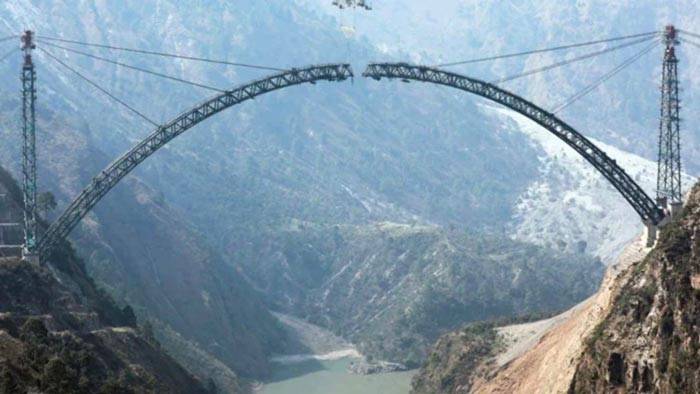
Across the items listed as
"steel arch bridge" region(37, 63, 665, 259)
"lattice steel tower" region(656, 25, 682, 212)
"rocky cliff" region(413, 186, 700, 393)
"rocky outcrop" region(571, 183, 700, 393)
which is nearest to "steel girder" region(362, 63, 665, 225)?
"steel arch bridge" region(37, 63, 665, 259)

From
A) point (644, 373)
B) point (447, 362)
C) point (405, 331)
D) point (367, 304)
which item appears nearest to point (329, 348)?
point (405, 331)

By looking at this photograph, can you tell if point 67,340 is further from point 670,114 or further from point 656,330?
point 670,114

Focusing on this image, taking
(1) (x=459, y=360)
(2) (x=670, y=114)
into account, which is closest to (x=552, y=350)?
(2) (x=670, y=114)

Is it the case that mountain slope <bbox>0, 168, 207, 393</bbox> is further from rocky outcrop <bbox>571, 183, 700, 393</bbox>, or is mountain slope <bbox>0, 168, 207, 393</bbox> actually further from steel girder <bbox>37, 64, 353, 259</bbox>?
rocky outcrop <bbox>571, 183, 700, 393</bbox>

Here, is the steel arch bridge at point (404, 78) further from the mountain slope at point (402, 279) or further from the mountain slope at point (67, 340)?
the mountain slope at point (402, 279)

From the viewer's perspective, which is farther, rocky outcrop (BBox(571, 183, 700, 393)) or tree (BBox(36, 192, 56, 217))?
tree (BBox(36, 192, 56, 217))

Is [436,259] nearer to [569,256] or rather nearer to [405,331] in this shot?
[405,331]
